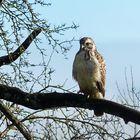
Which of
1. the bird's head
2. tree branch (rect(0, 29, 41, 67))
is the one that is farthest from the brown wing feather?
tree branch (rect(0, 29, 41, 67))

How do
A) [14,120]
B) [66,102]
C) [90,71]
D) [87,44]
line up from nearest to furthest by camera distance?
[66,102]
[14,120]
[90,71]
[87,44]

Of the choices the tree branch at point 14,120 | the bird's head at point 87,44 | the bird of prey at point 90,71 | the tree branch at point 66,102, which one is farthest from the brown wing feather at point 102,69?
the tree branch at point 66,102

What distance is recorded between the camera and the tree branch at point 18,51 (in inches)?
244

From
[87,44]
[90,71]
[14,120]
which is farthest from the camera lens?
[87,44]

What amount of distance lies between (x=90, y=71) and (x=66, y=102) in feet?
4.81

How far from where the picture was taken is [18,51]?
6.29 metres

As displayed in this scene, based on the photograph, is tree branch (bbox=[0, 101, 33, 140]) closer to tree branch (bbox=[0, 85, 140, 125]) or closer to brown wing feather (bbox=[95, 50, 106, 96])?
tree branch (bbox=[0, 85, 140, 125])

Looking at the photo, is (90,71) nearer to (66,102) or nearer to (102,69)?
(102,69)

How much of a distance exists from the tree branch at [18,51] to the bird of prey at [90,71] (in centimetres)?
59

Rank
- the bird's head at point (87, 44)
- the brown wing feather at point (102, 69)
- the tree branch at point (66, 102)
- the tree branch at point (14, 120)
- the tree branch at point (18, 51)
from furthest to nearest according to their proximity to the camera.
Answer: the bird's head at point (87, 44) → the brown wing feather at point (102, 69) → the tree branch at point (18, 51) → the tree branch at point (14, 120) → the tree branch at point (66, 102)

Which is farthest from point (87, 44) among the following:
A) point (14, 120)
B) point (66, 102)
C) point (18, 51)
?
point (66, 102)

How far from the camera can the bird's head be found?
649 cm

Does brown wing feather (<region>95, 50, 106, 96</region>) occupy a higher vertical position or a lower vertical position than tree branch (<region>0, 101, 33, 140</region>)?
higher

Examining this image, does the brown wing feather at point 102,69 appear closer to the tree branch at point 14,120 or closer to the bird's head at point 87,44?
the bird's head at point 87,44
